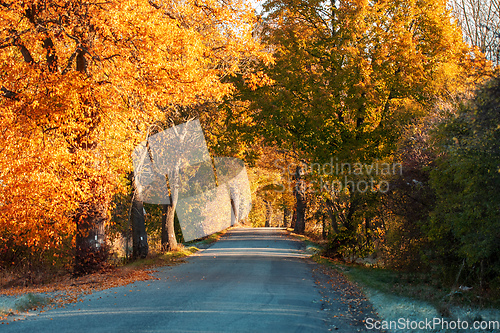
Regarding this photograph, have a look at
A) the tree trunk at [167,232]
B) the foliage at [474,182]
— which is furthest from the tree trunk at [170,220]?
the foliage at [474,182]

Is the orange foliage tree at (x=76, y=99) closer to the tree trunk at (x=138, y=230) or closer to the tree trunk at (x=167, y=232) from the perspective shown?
the tree trunk at (x=138, y=230)

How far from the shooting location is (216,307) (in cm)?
958

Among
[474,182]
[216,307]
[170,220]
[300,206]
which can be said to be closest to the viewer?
[474,182]

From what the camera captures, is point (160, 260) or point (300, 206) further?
point (300, 206)

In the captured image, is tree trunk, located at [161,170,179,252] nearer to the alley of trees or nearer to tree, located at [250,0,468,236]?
the alley of trees

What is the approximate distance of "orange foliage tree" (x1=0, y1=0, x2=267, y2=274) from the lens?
13.2 metres

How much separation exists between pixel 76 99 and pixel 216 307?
794 centimetres

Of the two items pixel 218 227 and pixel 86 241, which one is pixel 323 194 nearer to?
pixel 86 241

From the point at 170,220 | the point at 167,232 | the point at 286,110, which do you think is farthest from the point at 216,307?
the point at 170,220

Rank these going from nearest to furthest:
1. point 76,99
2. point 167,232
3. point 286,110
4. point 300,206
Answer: point 76,99, point 286,110, point 167,232, point 300,206

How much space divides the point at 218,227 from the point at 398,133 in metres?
36.6

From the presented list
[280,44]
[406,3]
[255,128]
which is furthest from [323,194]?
[406,3]

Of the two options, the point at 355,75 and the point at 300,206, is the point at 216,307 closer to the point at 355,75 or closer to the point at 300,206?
the point at 355,75

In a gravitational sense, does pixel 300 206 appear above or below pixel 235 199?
below
